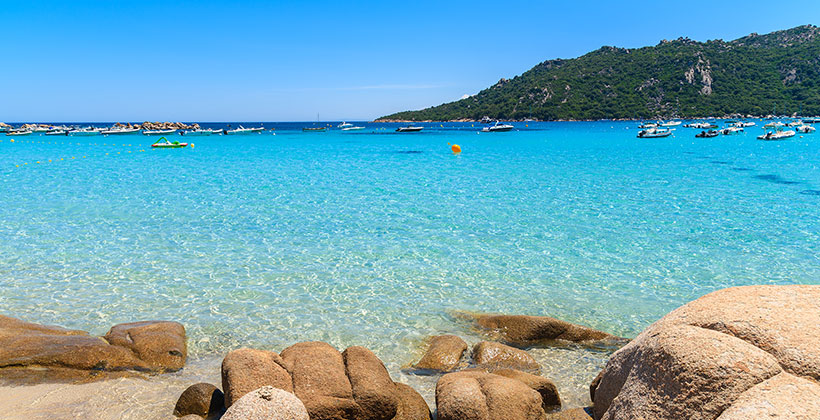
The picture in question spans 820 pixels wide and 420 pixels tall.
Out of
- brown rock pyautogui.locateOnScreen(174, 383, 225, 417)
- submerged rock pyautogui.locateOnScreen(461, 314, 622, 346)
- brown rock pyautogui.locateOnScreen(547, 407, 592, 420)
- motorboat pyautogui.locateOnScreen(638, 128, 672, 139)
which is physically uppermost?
motorboat pyautogui.locateOnScreen(638, 128, 672, 139)

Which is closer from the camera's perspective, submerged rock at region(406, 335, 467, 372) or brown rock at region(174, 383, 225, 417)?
brown rock at region(174, 383, 225, 417)

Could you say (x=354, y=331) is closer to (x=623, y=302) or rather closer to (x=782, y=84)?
(x=623, y=302)

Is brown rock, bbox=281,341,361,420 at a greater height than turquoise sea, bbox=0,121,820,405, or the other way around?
brown rock, bbox=281,341,361,420

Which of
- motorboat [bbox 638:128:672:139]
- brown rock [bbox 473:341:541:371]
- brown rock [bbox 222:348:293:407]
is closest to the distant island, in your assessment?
motorboat [bbox 638:128:672:139]

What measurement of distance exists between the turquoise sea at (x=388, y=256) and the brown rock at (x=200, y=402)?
1.50 meters

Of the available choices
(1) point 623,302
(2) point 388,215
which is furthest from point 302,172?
(1) point 623,302

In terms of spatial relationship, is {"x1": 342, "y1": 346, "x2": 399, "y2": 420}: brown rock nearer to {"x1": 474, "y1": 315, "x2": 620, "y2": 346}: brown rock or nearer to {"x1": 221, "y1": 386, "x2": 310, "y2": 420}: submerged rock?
{"x1": 221, "y1": 386, "x2": 310, "y2": 420}: submerged rock

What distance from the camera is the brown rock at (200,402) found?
6.07m

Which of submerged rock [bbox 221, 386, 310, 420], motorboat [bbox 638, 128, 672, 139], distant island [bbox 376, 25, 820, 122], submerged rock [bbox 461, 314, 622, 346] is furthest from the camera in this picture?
distant island [bbox 376, 25, 820, 122]

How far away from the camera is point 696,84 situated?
551ft

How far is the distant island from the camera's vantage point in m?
156

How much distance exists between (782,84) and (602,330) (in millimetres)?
192011

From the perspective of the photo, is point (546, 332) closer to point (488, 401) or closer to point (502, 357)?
point (502, 357)

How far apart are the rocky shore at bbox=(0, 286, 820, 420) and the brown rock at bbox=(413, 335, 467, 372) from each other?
2 cm
